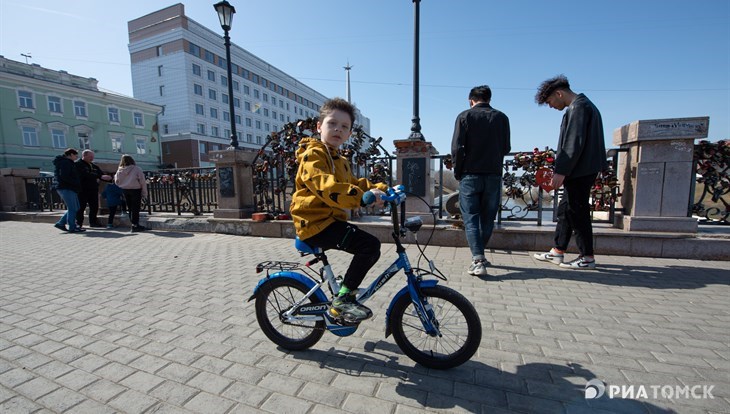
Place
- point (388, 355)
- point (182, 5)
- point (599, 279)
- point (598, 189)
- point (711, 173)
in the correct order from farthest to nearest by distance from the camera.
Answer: point (182, 5) → point (598, 189) → point (711, 173) → point (599, 279) → point (388, 355)

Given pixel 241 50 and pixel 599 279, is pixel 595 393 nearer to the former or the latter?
pixel 599 279

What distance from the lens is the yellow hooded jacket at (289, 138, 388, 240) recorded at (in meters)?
1.96

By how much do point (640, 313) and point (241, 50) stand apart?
7003 centimetres

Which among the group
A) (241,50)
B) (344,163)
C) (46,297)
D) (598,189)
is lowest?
(46,297)

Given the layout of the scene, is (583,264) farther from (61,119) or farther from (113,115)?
(113,115)

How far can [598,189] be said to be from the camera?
→ 5.29 meters

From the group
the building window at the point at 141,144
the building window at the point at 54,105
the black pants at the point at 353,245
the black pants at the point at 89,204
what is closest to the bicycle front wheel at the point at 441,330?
the black pants at the point at 353,245

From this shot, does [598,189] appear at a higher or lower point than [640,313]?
higher

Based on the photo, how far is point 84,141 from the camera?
38.1 metres

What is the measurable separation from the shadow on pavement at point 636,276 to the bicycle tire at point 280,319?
2438mm

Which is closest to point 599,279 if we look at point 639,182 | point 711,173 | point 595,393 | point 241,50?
point 639,182

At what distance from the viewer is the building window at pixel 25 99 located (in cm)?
3266

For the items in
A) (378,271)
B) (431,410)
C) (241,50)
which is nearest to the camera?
(431,410)

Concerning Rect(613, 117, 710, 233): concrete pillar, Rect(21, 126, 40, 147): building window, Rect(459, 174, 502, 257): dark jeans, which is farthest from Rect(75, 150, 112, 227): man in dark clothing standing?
Rect(21, 126, 40, 147): building window
